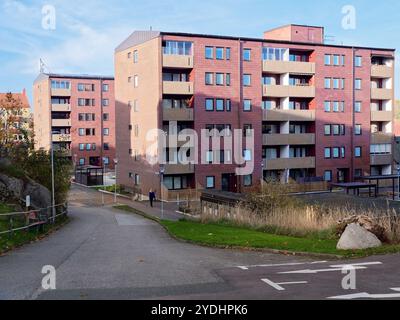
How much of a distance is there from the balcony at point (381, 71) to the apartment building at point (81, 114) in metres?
44.9

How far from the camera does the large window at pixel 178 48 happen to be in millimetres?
49094

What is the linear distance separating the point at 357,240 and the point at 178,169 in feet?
119

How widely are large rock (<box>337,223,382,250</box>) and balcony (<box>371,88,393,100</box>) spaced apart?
51223 mm

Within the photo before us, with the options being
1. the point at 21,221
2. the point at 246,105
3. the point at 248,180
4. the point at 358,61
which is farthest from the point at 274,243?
the point at 358,61

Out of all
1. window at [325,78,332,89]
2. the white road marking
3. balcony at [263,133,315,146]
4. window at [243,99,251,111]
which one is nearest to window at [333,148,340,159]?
balcony at [263,133,315,146]

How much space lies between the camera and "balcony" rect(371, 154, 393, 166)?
200ft

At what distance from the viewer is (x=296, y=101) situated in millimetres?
57344

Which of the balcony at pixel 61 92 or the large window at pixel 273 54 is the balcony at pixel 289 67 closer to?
the large window at pixel 273 54

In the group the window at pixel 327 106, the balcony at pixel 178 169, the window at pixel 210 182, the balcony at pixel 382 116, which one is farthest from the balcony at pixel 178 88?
the balcony at pixel 382 116

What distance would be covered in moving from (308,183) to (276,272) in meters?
44.5

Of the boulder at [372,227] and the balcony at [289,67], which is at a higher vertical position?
the balcony at [289,67]

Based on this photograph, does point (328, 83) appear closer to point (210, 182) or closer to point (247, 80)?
point (247, 80)

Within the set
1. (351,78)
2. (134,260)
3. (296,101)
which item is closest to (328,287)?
(134,260)

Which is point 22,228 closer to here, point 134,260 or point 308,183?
point 134,260
